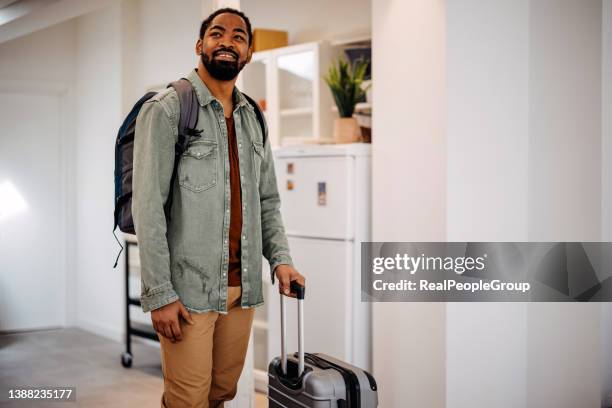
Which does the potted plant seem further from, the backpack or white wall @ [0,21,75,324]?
white wall @ [0,21,75,324]

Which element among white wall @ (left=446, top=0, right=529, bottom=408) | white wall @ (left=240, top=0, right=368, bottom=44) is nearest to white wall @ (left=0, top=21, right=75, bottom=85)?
white wall @ (left=240, top=0, right=368, bottom=44)

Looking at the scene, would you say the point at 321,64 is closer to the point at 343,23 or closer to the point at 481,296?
the point at 343,23

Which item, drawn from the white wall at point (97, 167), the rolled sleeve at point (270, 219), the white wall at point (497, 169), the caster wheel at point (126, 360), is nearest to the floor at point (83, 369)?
the caster wheel at point (126, 360)

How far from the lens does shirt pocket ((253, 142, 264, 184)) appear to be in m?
2.12

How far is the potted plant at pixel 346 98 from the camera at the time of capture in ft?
11.6

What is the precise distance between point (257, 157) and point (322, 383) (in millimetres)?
710

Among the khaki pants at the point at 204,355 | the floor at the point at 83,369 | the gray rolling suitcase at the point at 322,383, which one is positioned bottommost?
the floor at the point at 83,369

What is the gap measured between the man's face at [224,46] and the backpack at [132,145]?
0.10 meters

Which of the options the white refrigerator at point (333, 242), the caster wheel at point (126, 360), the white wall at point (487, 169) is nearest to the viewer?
the white wall at point (487, 169)

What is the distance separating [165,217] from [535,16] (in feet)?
6.60

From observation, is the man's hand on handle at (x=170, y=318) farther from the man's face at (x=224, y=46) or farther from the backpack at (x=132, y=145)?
the man's face at (x=224, y=46)

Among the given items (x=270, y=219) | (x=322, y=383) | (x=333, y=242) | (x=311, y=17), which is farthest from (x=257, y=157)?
(x=311, y=17)

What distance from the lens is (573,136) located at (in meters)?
3.25

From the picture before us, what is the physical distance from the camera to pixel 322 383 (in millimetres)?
2068
